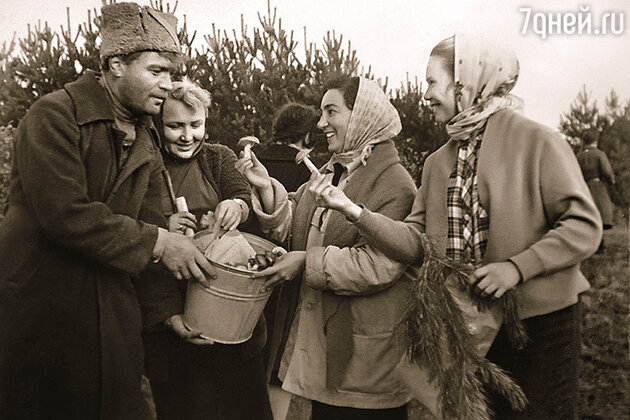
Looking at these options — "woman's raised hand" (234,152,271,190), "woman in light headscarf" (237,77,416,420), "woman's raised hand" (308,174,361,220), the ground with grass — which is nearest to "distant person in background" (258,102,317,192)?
"woman's raised hand" (234,152,271,190)

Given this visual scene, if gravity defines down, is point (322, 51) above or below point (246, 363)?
above

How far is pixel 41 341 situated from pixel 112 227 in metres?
0.45

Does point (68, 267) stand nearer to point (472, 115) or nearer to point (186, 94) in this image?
point (186, 94)

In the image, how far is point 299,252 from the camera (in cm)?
282

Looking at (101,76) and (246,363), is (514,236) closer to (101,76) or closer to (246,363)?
(246,363)

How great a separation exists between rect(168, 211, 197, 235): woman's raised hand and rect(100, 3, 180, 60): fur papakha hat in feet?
2.18

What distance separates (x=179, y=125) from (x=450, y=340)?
1.42 m

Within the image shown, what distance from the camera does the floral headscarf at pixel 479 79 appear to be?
2.42 m

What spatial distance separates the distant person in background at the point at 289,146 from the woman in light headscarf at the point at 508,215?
122cm

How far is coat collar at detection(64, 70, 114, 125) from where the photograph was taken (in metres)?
2.37

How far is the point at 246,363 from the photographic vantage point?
3.04 m

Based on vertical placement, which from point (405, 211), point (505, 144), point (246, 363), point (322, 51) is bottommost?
point (246, 363)

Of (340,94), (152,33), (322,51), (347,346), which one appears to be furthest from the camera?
(322,51)

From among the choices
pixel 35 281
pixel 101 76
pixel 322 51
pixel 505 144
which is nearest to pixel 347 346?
pixel 505 144
